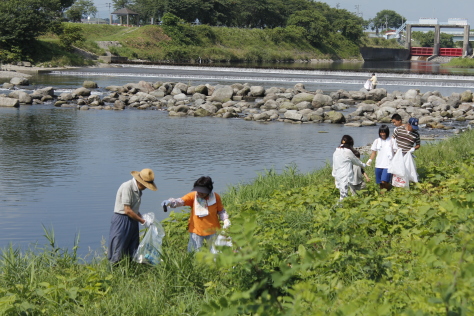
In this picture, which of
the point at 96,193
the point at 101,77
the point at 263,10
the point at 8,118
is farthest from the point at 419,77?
the point at 263,10

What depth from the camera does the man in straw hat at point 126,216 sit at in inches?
273

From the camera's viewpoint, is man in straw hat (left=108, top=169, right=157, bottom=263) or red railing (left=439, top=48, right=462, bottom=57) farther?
red railing (left=439, top=48, right=462, bottom=57)

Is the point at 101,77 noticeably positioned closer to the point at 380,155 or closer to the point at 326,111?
the point at 326,111

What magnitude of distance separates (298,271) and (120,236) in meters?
2.33

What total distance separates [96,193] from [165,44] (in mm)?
69249

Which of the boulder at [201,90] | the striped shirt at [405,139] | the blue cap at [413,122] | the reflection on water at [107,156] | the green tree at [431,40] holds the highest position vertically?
the green tree at [431,40]

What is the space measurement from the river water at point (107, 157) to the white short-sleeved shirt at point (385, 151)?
4351 millimetres

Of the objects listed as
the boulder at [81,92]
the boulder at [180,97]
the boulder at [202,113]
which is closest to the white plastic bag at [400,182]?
the boulder at [202,113]

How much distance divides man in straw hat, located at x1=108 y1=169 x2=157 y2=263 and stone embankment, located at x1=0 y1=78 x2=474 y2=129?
1996 centimetres

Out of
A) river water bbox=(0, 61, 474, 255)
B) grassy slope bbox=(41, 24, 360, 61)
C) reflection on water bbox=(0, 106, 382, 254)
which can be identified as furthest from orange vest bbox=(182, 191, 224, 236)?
grassy slope bbox=(41, 24, 360, 61)

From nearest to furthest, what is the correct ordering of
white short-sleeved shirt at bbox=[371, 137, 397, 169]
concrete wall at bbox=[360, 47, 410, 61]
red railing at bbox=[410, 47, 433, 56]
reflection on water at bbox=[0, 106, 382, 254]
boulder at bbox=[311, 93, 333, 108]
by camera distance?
white short-sleeved shirt at bbox=[371, 137, 397, 169] < reflection on water at bbox=[0, 106, 382, 254] < boulder at bbox=[311, 93, 333, 108] < concrete wall at bbox=[360, 47, 410, 61] < red railing at bbox=[410, 47, 433, 56]

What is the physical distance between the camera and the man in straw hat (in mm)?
6945

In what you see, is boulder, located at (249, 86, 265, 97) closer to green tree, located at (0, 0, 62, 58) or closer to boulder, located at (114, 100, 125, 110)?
boulder, located at (114, 100, 125, 110)

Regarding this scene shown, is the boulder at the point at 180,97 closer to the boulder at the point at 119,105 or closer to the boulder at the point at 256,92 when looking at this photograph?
the boulder at the point at 119,105
